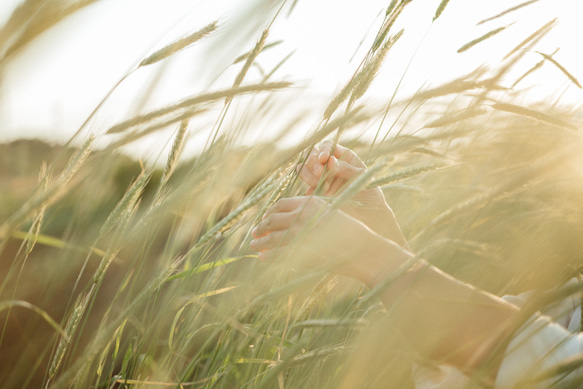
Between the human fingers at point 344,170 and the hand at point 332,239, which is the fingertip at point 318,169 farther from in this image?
the hand at point 332,239

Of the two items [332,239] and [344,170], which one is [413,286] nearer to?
[332,239]

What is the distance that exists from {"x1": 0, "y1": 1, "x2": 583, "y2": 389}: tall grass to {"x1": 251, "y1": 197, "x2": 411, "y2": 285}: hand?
1.5 inches

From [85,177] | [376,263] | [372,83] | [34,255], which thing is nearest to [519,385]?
[376,263]

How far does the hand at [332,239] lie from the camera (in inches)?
22.9

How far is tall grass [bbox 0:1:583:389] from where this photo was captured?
415 mm

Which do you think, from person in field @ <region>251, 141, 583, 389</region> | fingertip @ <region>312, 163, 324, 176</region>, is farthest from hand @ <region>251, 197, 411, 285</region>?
fingertip @ <region>312, 163, 324, 176</region>

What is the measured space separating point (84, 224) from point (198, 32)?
1.17 feet

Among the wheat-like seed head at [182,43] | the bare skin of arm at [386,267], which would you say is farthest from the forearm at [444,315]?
the wheat-like seed head at [182,43]

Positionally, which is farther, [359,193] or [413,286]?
[359,193]

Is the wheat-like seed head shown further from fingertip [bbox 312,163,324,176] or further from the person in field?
fingertip [bbox 312,163,324,176]

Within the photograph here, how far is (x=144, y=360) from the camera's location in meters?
0.59

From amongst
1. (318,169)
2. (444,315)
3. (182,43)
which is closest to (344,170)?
(318,169)

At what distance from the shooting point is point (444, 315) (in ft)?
1.76

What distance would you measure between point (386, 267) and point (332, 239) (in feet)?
0.31
